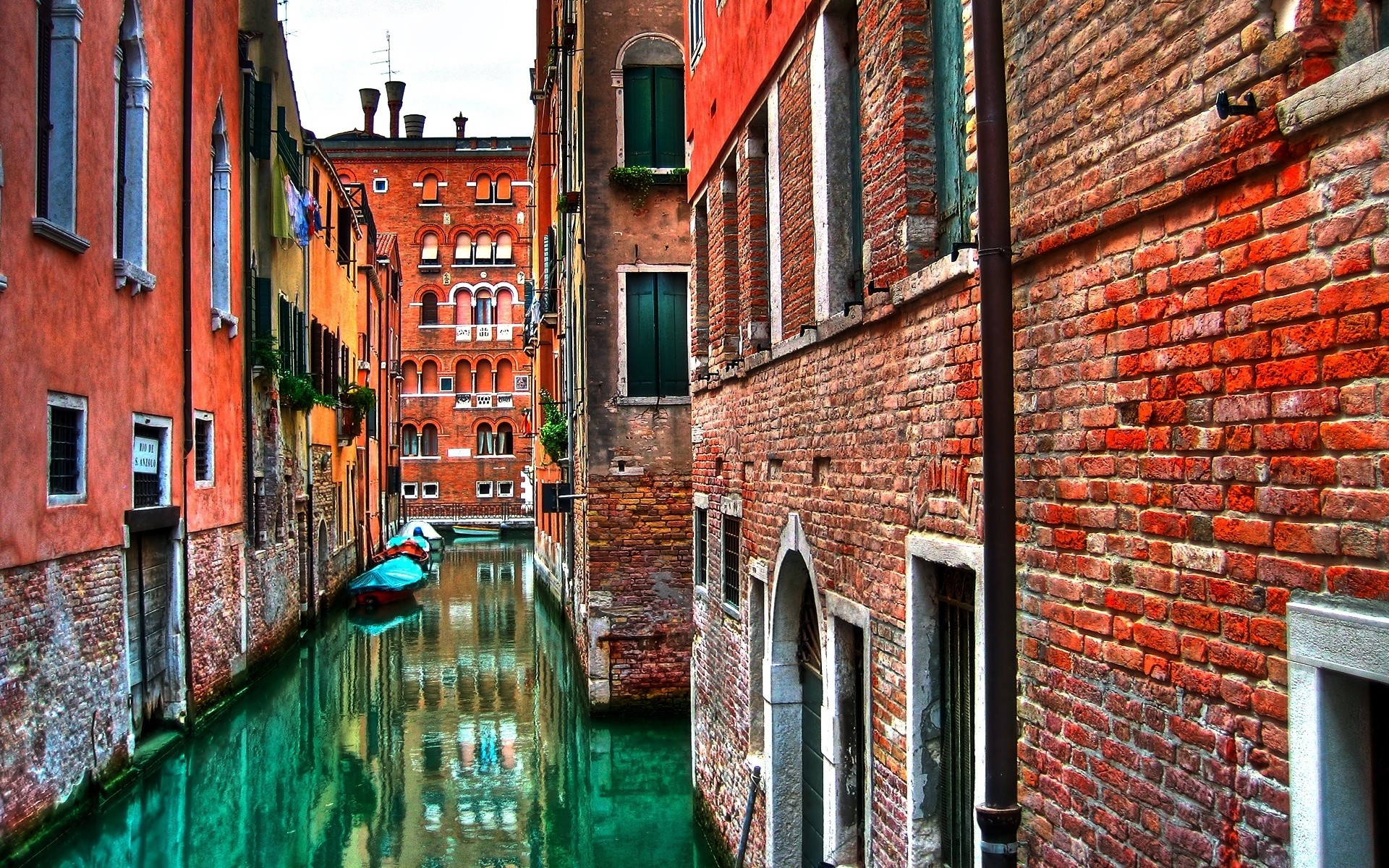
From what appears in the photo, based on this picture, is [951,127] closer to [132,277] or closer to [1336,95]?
[1336,95]

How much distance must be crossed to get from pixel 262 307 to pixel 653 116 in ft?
19.3

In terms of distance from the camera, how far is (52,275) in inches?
370

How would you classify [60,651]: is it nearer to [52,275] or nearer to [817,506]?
[52,275]

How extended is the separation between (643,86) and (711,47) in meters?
6.45

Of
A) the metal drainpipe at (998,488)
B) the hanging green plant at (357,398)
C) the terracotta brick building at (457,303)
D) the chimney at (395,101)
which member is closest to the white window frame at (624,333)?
the metal drainpipe at (998,488)

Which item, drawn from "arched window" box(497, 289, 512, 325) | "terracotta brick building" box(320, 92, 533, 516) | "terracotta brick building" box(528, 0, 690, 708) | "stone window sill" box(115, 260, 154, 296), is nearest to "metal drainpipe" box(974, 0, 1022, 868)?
"stone window sill" box(115, 260, 154, 296)

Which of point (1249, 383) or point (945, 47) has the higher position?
point (945, 47)

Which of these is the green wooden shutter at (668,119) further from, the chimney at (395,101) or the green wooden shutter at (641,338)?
the chimney at (395,101)

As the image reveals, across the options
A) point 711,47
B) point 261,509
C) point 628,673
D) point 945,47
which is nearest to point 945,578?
point 945,47

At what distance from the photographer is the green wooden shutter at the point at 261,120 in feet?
55.2

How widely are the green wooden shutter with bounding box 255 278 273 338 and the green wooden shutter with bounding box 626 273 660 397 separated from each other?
5313mm

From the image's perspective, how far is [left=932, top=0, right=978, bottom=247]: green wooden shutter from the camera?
4309 mm

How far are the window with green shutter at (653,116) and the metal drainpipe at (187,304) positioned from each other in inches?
183

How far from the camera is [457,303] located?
4925 centimetres
